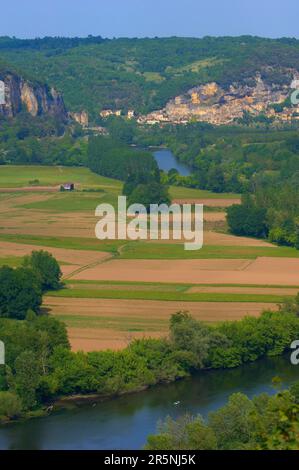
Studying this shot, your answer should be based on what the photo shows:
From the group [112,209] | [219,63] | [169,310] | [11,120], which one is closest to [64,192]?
[112,209]

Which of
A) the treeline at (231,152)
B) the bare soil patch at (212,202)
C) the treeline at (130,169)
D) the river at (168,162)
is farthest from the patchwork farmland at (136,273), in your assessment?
the river at (168,162)

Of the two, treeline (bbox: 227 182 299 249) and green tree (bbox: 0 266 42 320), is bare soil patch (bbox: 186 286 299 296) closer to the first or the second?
green tree (bbox: 0 266 42 320)

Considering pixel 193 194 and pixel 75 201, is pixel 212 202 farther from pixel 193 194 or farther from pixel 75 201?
pixel 75 201

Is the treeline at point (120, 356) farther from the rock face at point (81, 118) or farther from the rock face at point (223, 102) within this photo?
the rock face at point (223, 102)

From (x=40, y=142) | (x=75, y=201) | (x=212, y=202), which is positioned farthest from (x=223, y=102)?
(x=75, y=201)

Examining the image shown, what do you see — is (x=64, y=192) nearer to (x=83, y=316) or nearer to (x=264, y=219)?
(x=264, y=219)

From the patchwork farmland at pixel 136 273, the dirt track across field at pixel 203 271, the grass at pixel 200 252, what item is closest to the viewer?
the patchwork farmland at pixel 136 273
